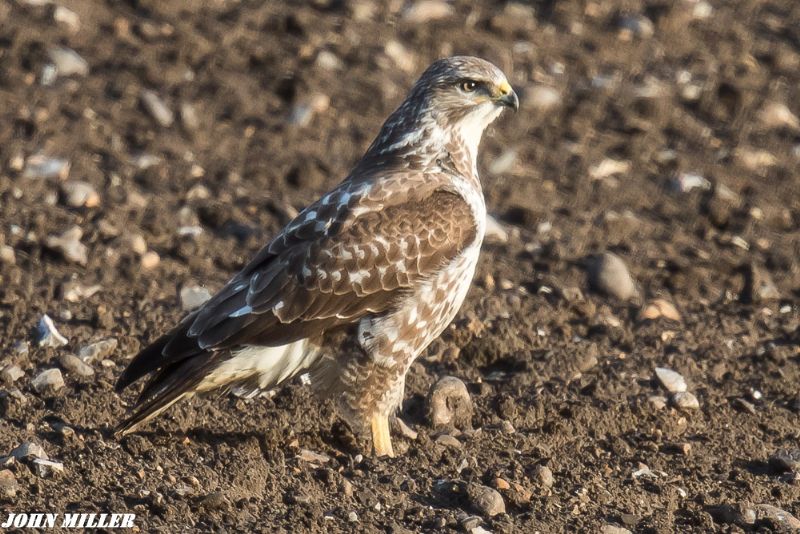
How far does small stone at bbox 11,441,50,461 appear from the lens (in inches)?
273

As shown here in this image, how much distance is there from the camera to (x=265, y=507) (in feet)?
22.6

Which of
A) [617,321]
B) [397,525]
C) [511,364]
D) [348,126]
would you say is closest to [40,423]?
[397,525]

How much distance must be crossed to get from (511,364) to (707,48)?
6394 millimetres

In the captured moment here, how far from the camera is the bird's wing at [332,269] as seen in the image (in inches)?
292

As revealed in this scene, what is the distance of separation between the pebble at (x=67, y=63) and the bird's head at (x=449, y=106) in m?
4.78

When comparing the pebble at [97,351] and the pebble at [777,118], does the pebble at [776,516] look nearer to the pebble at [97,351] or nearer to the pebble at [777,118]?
the pebble at [97,351]

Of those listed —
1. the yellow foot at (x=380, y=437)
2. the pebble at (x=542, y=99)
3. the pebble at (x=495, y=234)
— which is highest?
the yellow foot at (x=380, y=437)

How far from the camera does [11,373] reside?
796cm

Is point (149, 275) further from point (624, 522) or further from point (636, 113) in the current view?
point (636, 113)

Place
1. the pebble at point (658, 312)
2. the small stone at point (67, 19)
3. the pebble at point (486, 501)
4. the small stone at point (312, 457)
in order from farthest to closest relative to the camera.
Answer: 1. the small stone at point (67, 19)
2. the pebble at point (658, 312)
3. the small stone at point (312, 457)
4. the pebble at point (486, 501)

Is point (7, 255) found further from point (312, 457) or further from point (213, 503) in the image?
point (213, 503)

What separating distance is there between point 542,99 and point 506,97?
173 inches

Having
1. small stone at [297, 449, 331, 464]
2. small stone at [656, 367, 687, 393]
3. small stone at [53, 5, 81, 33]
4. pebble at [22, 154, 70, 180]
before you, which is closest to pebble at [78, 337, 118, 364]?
small stone at [297, 449, 331, 464]

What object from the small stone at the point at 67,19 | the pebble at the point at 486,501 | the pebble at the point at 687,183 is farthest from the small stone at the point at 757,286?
the small stone at the point at 67,19
